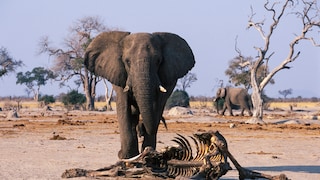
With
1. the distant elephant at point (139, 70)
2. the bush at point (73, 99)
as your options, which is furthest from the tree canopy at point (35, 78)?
the distant elephant at point (139, 70)

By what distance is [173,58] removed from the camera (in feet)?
37.1

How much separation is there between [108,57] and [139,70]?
52.9 inches

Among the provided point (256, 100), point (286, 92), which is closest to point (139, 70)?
point (256, 100)

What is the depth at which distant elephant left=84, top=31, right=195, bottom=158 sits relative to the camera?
10250mm

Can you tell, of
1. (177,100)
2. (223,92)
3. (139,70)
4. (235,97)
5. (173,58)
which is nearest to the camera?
(139,70)

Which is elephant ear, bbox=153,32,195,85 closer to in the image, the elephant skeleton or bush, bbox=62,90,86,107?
the elephant skeleton

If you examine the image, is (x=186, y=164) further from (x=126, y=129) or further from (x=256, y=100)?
(x=256, y=100)

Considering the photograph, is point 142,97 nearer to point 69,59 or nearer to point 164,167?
point 164,167

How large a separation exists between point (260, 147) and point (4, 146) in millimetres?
6268

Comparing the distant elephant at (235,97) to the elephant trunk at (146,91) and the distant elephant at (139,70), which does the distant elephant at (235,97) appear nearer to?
the distant elephant at (139,70)

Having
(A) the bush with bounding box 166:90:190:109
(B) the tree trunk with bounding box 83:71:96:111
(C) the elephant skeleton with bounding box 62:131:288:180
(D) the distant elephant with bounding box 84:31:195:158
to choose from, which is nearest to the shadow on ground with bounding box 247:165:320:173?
(D) the distant elephant with bounding box 84:31:195:158

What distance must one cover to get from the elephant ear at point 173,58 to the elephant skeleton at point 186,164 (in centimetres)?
281

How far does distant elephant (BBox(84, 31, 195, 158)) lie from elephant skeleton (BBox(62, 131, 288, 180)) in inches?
75.1

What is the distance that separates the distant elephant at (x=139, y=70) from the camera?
10.2 meters
